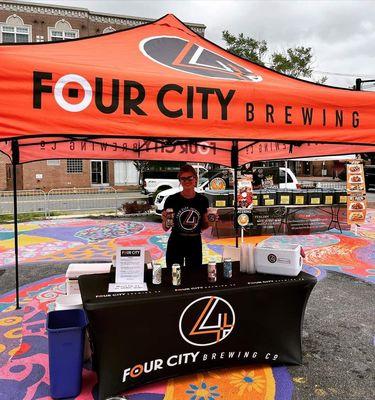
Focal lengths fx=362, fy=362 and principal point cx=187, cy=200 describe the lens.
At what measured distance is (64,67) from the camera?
2631 mm

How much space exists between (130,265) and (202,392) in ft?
4.27

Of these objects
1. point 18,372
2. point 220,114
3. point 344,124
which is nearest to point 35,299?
point 18,372

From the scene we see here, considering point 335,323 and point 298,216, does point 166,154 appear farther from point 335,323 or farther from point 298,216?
point 298,216

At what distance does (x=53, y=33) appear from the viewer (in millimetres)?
30484

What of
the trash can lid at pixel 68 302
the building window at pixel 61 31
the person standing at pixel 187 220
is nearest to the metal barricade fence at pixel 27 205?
the person standing at pixel 187 220

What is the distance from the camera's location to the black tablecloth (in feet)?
9.73

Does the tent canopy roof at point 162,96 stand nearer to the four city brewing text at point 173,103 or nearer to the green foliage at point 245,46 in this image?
the four city brewing text at point 173,103

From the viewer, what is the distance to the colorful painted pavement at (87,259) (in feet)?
10.7

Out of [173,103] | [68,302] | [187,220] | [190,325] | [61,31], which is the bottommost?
[190,325]

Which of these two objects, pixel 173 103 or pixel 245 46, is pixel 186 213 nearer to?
pixel 173 103

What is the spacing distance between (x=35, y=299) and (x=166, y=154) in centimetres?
315

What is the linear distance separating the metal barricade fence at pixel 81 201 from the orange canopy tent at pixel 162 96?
42.4 feet

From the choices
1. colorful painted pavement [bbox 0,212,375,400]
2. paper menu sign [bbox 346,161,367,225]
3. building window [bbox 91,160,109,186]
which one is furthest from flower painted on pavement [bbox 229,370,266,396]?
building window [bbox 91,160,109,186]

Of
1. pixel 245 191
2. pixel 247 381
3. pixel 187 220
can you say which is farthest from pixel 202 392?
pixel 245 191
